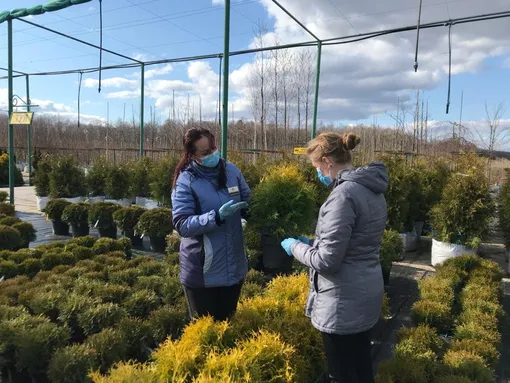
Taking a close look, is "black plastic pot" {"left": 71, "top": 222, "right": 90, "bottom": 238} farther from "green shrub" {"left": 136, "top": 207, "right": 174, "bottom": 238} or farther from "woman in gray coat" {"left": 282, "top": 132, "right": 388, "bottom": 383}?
"woman in gray coat" {"left": 282, "top": 132, "right": 388, "bottom": 383}

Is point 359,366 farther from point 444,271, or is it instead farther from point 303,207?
point 444,271

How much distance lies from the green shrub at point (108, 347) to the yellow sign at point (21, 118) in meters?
6.71

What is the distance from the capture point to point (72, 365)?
7.66 feet

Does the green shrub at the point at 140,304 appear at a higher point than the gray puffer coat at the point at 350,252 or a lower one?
lower

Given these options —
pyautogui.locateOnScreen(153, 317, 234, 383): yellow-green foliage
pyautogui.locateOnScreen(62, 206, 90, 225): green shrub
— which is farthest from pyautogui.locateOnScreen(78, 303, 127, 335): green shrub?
pyautogui.locateOnScreen(62, 206, 90, 225): green shrub

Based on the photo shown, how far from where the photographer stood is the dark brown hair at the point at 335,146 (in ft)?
6.10

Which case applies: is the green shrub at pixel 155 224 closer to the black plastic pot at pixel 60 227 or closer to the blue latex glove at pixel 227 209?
the black plastic pot at pixel 60 227

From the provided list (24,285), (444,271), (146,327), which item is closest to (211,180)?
(146,327)

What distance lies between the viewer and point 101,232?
22.8ft

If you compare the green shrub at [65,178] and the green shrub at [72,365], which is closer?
the green shrub at [72,365]

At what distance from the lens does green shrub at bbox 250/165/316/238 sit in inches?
171

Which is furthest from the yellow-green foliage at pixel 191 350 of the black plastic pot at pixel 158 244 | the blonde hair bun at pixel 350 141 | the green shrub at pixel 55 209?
the green shrub at pixel 55 209

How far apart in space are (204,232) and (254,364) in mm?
749

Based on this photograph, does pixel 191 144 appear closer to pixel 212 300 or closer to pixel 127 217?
pixel 212 300
